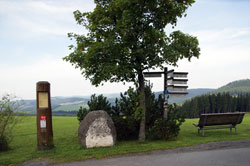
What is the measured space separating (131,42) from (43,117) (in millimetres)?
5266

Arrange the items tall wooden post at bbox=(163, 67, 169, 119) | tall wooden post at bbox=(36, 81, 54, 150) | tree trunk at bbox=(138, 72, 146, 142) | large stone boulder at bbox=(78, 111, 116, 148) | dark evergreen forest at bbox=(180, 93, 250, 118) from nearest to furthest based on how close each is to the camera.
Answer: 1. large stone boulder at bbox=(78, 111, 116, 148)
2. tall wooden post at bbox=(36, 81, 54, 150)
3. tree trunk at bbox=(138, 72, 146, 142)
4. tall wooden post at bbox=(163, 67, 169, 119)
5. dark evergreen forest at bbox=(180, 93, 250, 118)

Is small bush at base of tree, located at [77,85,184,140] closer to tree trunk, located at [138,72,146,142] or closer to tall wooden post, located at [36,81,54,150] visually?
tree trunk, located at [138,72,146,142]

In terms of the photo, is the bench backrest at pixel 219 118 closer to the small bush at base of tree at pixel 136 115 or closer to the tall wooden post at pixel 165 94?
the small bush at base of tree at pixel 136 115

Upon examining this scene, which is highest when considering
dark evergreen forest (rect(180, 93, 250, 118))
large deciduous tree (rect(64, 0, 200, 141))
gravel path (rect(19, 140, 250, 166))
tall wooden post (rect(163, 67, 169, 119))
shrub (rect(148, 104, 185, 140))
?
large deciduous tree (rect(64, 0, 200, 141))

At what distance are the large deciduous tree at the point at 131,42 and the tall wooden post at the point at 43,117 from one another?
2025 millimetres

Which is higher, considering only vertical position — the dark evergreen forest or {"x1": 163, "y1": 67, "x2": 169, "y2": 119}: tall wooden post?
{"x1": 163, "y1": 67, "x2": 169, "y2": 119}: tall wooden post

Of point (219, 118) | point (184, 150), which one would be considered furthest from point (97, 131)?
point (219, 118)

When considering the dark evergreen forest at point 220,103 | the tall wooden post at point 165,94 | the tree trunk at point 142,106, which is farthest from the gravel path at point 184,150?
the dark evergreen forest at point 220,103

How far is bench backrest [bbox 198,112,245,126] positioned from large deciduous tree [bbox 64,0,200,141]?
10.8ft

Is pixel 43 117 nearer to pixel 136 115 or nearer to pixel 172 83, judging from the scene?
pixel 136 115

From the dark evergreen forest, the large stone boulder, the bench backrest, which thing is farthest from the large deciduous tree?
the dark evergreen forest

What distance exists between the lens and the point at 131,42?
9648mm

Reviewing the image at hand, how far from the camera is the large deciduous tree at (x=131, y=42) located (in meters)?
9.33

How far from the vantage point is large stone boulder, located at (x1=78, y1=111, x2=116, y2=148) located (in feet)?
29.1
